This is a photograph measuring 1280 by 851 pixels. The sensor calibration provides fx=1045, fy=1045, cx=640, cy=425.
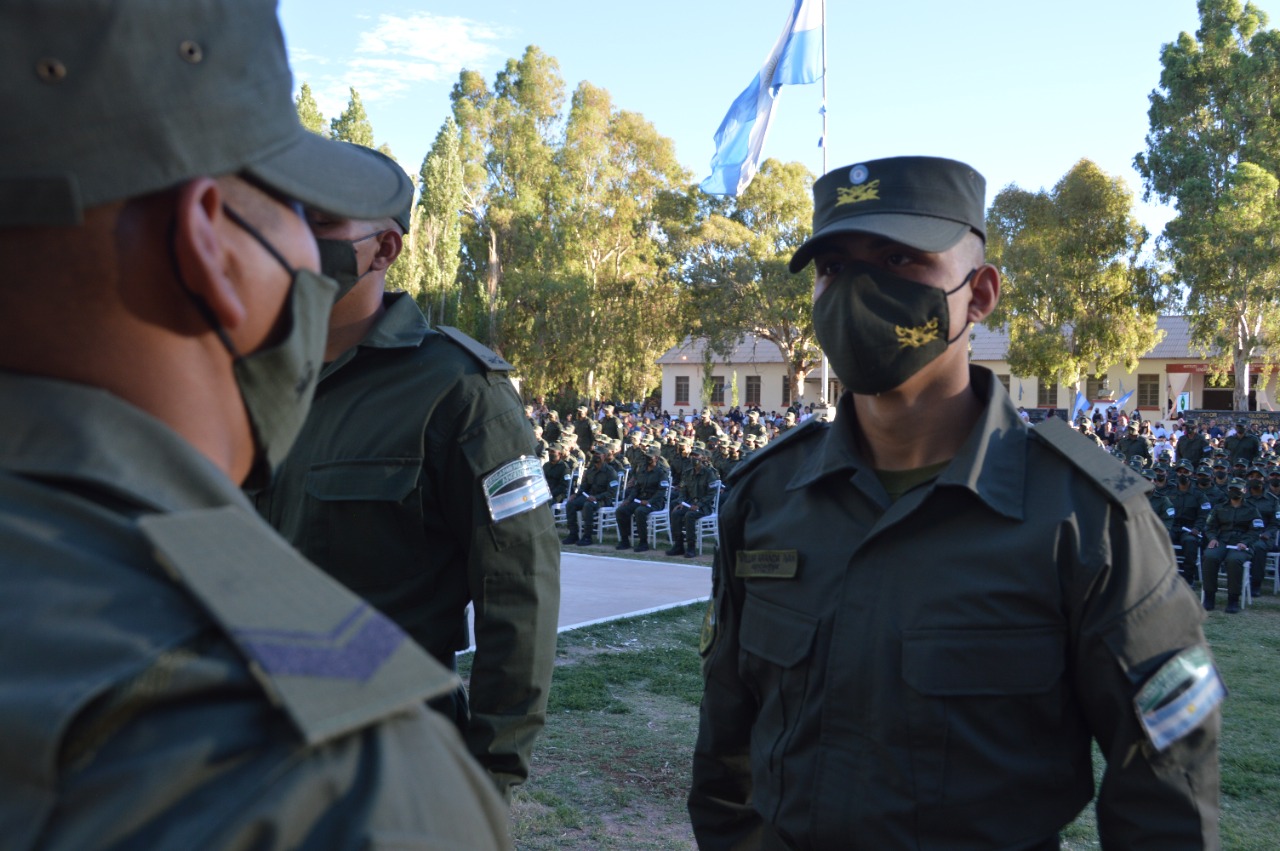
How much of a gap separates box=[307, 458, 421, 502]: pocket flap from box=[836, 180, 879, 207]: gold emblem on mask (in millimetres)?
1179

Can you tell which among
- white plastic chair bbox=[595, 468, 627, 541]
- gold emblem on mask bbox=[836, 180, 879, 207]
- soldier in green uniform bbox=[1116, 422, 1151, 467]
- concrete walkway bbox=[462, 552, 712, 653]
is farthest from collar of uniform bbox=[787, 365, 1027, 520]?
soldier in green uniform bbox=[1116, 422, 1151, 467]

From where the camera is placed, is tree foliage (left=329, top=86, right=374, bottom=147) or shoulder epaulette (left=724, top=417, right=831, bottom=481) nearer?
shoulder epaulette (left=724, top=417, right=831, bottom=481)

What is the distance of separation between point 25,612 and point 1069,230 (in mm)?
35900

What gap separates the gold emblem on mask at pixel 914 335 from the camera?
2268 millimetres

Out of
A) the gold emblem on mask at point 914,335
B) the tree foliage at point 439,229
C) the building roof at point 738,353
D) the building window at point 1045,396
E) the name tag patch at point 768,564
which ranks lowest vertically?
the name tag patch at point 768,564

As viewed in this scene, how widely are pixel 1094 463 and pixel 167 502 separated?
1.73 meters

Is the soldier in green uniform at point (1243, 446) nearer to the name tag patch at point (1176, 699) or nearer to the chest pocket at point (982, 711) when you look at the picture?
the name tag patch at point (1176, 699)

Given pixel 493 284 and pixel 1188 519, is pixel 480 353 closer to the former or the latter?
pixel 1188 519

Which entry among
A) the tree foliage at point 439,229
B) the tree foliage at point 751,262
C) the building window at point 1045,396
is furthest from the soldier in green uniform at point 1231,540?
the building window at point 1045,396

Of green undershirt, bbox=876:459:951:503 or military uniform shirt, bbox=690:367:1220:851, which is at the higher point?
green undershirt, bbox=876:459:951:503

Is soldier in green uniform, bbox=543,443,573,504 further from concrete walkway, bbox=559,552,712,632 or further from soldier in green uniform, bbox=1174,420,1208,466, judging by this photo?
soldier in green uniform, bbox=1174,420,1208,466

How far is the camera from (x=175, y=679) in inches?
28.9

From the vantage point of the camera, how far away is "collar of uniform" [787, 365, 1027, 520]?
2.03m

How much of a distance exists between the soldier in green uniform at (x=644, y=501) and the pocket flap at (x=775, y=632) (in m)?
13.0
